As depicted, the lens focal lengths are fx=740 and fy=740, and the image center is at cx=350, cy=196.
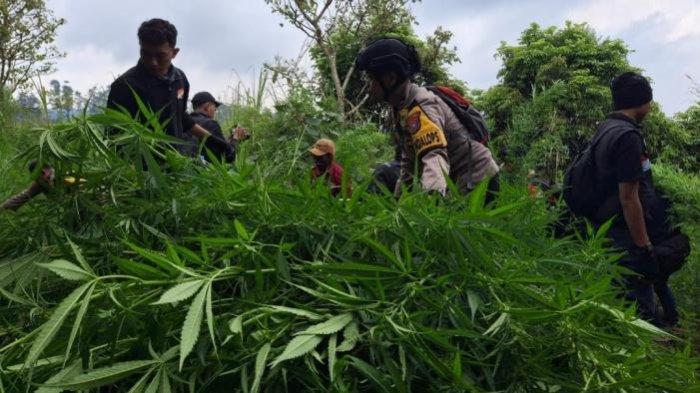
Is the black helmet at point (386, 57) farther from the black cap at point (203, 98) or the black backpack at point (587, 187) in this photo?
the black cap at point (203, 98)

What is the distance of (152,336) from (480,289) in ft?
2.07

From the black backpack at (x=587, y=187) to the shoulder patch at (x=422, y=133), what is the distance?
140 cm

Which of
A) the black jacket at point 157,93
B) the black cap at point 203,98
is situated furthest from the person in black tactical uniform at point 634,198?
the black cap at point 203,98

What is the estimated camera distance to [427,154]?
9.41 feet

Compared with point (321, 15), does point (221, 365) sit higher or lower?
lower

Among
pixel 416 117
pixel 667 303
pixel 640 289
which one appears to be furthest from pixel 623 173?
A: pixel 416 117

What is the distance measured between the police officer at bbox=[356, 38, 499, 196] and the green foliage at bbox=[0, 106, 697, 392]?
1.23 m

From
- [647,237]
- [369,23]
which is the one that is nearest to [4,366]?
[647,237]

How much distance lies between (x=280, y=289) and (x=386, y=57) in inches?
70.6

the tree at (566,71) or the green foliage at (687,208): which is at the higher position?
the tree at (566,71)

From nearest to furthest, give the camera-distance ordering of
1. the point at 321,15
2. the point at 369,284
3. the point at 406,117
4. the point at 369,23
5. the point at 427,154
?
the point at 369,284 < the point at 427,154 < the point at 406,117 < the point at 321,15 < the point at 369,23

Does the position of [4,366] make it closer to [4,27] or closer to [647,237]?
[647,237]

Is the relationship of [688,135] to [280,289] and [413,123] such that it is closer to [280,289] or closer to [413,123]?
[413,123]

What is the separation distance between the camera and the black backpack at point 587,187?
407cm
